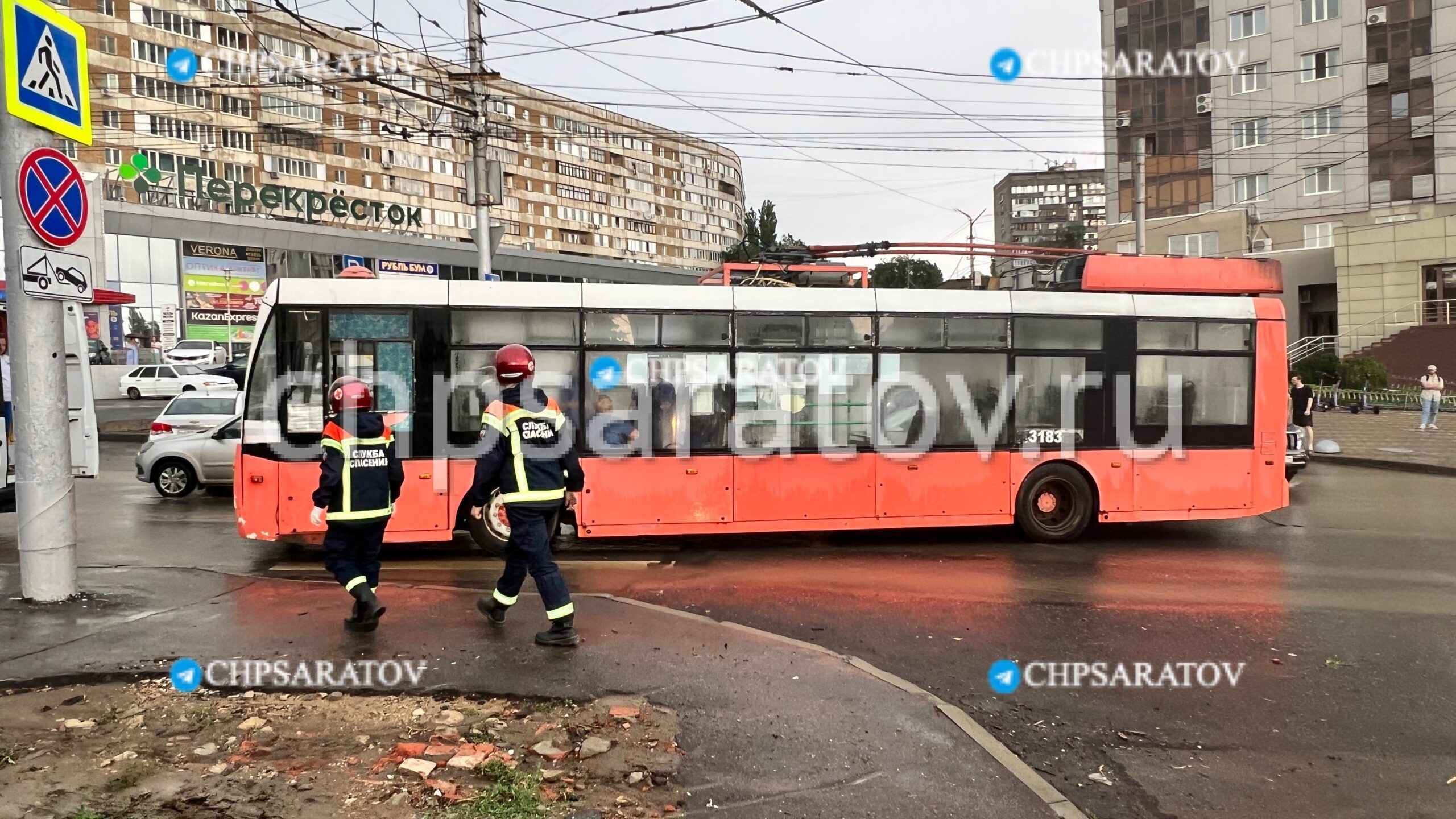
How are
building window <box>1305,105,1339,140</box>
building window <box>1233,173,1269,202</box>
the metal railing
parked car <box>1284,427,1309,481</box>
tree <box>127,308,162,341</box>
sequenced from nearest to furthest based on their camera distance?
parked car <box>1284,427,1309,481</box>
the metal railing
tree <box>127,308,162,341</box>
building window <box>1305,105,1339,140</box>
building window <box>1233,173,1269,202</box>

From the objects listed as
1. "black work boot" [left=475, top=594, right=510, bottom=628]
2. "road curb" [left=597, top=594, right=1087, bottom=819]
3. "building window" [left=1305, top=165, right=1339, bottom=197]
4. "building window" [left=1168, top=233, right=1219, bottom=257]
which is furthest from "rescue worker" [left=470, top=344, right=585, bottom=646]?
"building window" [left=1305, top=165, right=1339, bottom=197]

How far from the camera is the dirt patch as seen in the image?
154 inches

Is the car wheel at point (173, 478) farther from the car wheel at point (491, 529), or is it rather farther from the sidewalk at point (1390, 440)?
the sidewalk at point (1390, 440)

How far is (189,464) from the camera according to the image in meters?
15.1

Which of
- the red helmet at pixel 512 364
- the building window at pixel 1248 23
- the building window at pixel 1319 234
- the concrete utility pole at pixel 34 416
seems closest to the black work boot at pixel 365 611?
the red helmet at pixel 512 364

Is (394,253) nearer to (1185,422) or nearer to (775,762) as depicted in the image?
(1185,422)

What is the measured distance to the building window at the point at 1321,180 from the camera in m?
51.6

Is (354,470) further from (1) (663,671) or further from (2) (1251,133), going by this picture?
(2) (1251,133)

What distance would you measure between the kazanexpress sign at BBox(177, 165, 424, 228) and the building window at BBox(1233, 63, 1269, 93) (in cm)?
4556

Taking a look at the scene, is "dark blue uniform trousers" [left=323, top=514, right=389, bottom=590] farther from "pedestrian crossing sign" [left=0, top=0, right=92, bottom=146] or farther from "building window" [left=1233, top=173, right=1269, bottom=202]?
"building window" [left=1233, top=173, right=1269, bottom=202]

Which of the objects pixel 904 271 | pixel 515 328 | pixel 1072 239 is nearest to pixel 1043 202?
pixel 1072 239

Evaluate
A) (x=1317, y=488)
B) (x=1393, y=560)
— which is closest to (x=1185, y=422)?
(x=1393, y=560)

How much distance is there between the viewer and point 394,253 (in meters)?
A: 56.1

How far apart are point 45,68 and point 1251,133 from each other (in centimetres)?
5776
